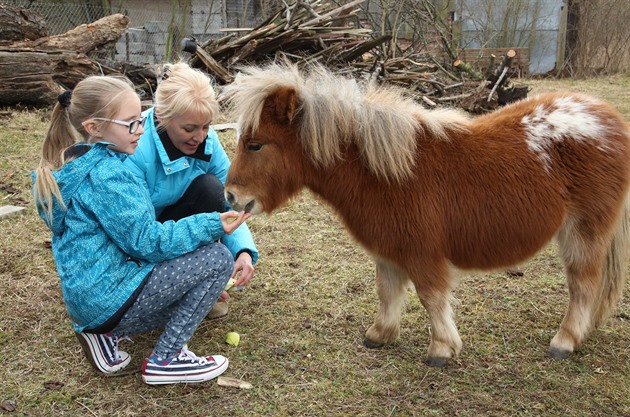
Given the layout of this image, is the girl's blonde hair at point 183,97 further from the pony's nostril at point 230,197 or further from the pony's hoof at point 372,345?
the pony's hoof at point 372,345

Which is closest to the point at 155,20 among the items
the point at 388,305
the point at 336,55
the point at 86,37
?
the point at 86,37

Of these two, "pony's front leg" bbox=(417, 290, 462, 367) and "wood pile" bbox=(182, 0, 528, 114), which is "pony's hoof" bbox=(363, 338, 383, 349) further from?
"wood pile" bbox=(182, 0, 528, 114)

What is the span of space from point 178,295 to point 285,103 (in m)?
1.06

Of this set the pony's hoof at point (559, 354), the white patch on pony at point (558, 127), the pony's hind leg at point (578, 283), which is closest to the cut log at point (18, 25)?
the white patch on pony at point (558, 127)

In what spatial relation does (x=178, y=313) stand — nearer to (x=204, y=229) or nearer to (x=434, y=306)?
(x=204, y=229)

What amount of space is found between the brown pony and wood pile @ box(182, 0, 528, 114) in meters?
6.66

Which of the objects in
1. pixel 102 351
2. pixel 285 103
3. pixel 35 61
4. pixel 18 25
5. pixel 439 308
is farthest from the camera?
pixel 18 25

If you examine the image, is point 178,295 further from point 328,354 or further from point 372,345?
point 372,345

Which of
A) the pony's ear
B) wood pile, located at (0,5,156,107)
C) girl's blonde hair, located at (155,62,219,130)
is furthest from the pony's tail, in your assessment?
wood pile, located at (0,5,156,107)

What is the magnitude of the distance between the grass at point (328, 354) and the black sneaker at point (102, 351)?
0.23 ft

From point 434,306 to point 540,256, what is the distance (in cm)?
202

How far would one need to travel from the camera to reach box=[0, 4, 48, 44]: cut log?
858 cm

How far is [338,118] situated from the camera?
112 inches

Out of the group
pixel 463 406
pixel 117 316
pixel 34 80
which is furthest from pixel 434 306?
pixel 34 80
